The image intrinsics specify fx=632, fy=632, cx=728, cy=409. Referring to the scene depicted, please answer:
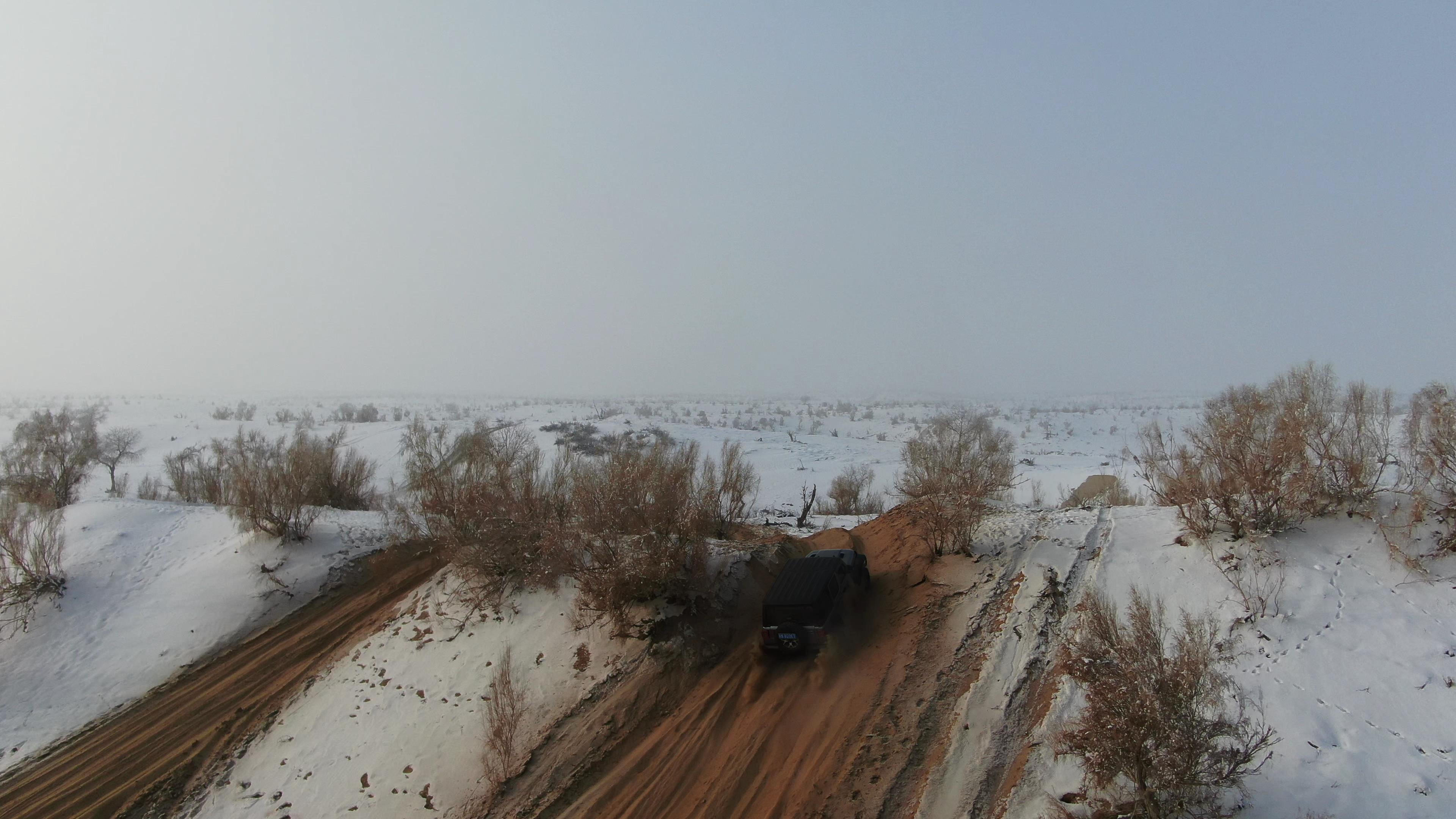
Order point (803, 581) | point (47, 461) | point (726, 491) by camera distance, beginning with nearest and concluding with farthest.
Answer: point (803, 581) → point (726, 491) → point (47, 461)

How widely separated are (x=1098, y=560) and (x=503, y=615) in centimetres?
883

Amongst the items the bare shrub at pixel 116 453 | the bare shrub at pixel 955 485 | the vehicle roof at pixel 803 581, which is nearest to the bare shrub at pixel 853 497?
the bare shrub at pixel 955 485

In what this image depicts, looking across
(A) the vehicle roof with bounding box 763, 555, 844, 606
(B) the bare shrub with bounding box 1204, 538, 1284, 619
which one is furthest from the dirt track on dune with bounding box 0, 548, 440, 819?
(B) the bare shrub with bounding box 1204, 538, 1284, 619

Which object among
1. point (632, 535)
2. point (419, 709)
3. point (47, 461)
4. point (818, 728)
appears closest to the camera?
point (818, 728)

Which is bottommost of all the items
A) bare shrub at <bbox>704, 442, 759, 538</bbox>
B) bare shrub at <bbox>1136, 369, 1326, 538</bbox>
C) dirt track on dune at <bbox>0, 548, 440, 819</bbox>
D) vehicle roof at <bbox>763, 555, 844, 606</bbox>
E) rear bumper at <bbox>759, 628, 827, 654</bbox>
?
dirt track on dune at <bbox>0, 548, 440, 819</bbox>

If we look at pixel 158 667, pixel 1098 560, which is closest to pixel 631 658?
pixel 1098 560

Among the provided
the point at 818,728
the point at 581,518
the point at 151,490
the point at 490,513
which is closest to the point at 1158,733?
the point at 818,728

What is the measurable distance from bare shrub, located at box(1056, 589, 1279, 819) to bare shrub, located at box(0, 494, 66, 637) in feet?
56.4

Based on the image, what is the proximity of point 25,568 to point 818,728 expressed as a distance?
15.3 meters

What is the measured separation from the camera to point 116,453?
89.8 ft

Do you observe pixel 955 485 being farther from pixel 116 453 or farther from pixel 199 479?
pixel 116 453

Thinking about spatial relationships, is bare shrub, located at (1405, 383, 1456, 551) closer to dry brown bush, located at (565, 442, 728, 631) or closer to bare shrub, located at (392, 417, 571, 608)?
dry brown bush, located at (565, 442, 728, 631)

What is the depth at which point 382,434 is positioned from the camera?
→ 113 ft

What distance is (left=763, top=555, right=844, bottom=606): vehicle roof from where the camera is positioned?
825 cm
